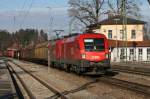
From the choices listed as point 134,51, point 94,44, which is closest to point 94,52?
point 94,44

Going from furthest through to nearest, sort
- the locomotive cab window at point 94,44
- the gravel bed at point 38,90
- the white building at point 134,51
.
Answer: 1. the white building at point 134,51
2. the locomotive cab window at point 94,44
3. the gravel bed at point 38,90

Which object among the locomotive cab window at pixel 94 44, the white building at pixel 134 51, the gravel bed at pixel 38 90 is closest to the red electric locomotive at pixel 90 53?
the locomotive cab window at pixel 94 44

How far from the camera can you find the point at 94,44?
32125 mm

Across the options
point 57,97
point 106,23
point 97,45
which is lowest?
point 57,97

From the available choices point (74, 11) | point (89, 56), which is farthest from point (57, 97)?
point (74, 11)

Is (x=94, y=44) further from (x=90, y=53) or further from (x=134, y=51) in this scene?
(x=134, y=51)

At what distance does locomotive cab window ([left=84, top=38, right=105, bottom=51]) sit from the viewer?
105ft

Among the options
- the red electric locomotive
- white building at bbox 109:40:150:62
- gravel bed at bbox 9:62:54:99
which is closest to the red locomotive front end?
the red electric locomotive

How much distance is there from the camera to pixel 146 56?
79.8m

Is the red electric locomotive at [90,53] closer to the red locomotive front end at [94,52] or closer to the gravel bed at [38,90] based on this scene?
the red locomotive front end at [94,52]

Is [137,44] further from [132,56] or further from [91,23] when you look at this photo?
[91,23]

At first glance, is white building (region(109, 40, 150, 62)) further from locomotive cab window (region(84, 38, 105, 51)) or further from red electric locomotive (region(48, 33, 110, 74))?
locomotive cab window (region(84, 38, 105, 51))

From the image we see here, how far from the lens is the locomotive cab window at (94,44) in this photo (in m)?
31.9

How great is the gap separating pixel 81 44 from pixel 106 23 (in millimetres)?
68061
